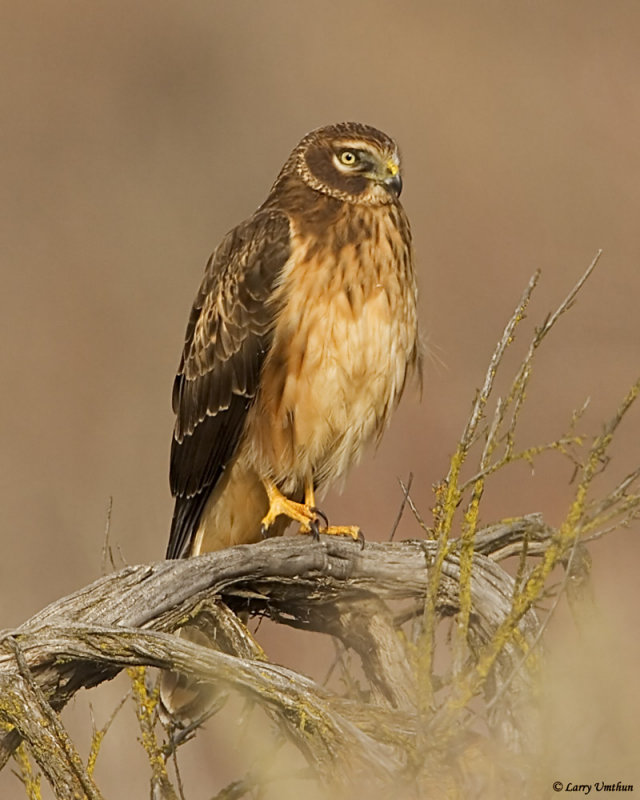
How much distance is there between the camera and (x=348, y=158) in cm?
446

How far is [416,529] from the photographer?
964cm

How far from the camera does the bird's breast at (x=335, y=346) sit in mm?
4172

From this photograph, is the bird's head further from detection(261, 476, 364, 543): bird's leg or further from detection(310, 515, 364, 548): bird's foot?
detection(310, 515, 364, 548): bird's foot

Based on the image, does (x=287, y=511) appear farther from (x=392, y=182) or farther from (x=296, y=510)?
(x=392, y=182)

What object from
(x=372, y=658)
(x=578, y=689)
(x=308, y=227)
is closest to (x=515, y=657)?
(x=578, y=689)

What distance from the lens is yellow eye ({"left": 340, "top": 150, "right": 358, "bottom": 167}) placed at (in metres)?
4.45

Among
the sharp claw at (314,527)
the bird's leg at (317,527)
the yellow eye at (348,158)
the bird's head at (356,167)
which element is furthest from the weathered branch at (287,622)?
the yellow eye at (348,158)

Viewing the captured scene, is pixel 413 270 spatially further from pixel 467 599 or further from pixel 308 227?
pixel 467 599

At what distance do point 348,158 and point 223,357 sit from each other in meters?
0.85

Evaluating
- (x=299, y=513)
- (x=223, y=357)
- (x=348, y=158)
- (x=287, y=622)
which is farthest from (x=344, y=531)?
(x=348, y=158)

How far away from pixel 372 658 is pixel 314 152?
6.51 feet

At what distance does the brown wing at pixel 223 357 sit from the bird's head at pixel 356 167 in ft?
0.76

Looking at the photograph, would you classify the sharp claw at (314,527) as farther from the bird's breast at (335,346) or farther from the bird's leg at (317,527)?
the bird's breast at (335,346)

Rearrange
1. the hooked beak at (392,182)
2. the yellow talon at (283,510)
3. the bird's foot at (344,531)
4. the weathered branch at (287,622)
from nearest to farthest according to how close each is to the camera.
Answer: the weathered branch at (287,622)
the bird's foot at (344,531)
the yellow talon at (283,510)
the hooked beak at (392,182)
